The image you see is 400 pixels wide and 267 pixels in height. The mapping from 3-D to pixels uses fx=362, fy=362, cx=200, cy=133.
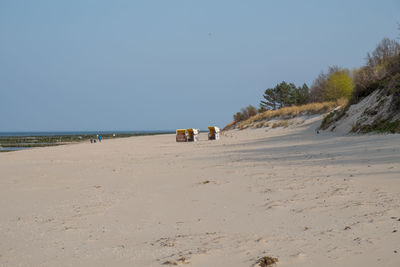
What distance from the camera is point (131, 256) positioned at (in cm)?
289

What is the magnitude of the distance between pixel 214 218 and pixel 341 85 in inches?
1443

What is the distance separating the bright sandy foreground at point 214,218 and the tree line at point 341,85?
14435mm

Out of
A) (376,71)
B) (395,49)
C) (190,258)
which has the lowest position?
(190,258)

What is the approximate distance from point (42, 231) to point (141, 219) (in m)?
1.03

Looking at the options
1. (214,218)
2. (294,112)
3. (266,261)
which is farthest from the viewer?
(294,112)

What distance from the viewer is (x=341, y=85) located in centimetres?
3716

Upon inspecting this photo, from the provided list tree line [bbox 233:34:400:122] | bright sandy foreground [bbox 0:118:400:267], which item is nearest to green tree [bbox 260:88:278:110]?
tree line [bbox 233:34:400:122]

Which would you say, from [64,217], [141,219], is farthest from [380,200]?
[64,217]

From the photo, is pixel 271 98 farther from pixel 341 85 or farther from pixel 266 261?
pixel 266 261

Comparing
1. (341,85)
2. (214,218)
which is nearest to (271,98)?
(341,85)

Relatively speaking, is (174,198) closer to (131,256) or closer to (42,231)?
(42,231)

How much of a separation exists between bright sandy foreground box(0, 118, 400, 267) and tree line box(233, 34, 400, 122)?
47.4 feet

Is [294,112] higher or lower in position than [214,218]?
higher

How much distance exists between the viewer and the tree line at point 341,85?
65.9ft
